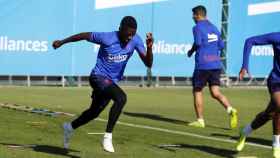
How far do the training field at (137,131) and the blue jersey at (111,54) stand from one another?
0.94 meters

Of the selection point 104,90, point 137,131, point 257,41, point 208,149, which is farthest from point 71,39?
point 137,131

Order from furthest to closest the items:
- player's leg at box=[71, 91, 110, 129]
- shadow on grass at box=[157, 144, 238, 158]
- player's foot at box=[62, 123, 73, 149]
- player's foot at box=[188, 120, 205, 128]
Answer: player's foot at box=[188, 120, 205, 128] < shadow on grass at box=[157, 144, 238, 158] < player's foot at box=[62, 123, 73, 149] < player's leg at box=[71, 91, 110, 129]

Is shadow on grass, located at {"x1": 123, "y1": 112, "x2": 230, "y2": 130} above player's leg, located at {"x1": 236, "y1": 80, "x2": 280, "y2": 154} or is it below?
below

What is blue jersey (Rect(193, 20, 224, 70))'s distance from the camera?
13.5m

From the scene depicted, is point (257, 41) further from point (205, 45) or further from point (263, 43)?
point (205, 45)

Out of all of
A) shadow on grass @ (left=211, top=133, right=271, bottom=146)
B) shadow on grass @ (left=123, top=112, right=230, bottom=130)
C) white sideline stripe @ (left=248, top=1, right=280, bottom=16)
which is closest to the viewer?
shadow on grass @ (left=211, top=133, right=271, bottom=146)

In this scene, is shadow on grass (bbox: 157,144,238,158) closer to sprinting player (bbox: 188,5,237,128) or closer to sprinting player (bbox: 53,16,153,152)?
sprinting player (bbox: 53,16,153,152)

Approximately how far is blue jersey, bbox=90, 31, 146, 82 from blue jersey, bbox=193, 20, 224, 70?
410 cm

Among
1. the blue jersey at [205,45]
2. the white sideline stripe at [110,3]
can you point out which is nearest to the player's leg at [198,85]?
the blue jersey at [205,45]

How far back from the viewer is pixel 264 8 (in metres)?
25.1

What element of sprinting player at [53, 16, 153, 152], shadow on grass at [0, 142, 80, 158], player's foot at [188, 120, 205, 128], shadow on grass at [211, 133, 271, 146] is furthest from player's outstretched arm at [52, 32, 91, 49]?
player's foot at [188, 120, 205, 128]

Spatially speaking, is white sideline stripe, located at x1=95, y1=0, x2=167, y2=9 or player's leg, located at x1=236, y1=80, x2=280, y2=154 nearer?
player's leg, located at x1=236, y1=80, x2=280, y2=154

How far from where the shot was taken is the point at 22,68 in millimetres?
21250

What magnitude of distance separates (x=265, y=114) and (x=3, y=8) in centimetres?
1222
